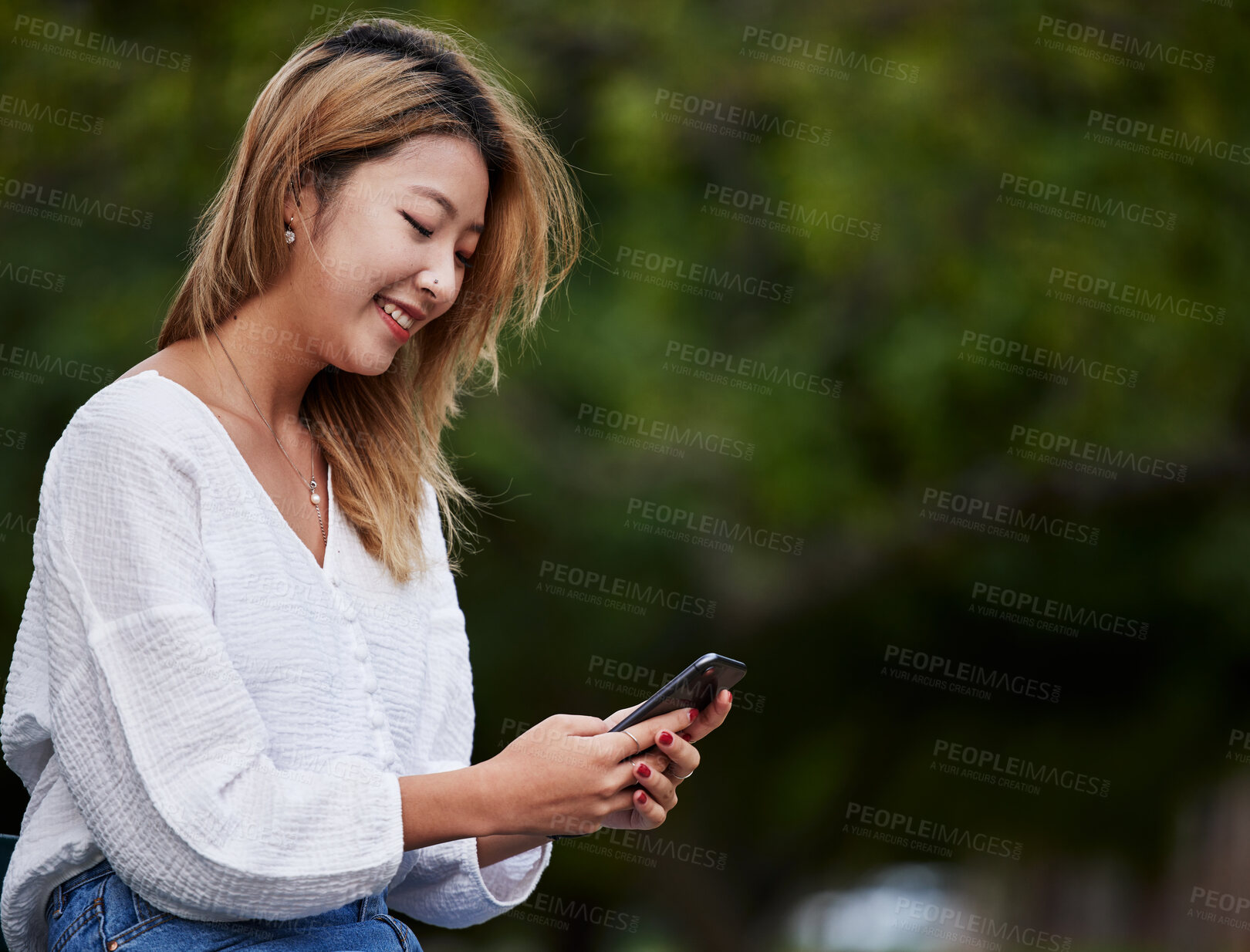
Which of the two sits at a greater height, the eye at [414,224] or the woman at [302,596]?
the eye at [414,224]

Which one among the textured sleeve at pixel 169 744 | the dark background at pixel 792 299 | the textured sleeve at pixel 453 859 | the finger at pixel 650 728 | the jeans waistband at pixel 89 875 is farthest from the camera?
the dark background at pixel 792 299

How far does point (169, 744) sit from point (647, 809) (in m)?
0.66

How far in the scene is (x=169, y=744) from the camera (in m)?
1.56

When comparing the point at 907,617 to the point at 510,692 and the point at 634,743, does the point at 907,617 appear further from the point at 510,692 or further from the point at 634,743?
the point at 634,743

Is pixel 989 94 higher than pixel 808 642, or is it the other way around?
pixel 989 94

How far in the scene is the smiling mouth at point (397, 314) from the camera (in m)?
2.00

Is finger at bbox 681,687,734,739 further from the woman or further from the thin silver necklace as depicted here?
the thin silver necklace

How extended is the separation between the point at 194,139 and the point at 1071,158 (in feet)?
12.3

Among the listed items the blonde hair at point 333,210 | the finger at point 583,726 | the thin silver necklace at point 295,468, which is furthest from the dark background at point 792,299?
the finger at point 583,726

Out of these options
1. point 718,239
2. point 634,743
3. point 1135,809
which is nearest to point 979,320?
point 718,239

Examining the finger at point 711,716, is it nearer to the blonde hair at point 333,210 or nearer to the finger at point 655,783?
the finger at point 655,783

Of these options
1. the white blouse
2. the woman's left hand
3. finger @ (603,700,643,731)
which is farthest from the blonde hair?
the woman's left hand

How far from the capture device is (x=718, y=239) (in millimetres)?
5969

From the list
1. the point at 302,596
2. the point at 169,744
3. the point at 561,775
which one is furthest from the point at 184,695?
the point at 561,775
